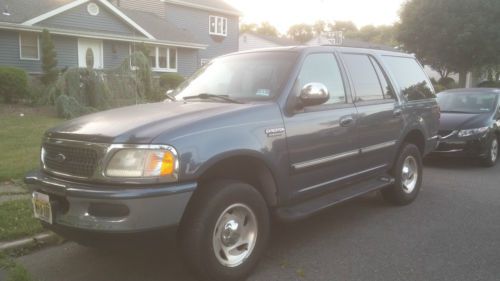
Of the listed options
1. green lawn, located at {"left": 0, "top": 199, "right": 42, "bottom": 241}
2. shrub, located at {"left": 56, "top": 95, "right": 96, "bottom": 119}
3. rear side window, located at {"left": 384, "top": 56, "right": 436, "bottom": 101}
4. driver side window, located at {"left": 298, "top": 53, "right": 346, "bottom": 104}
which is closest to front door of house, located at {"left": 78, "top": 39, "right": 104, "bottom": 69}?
shrub, located at {"left": 56, "top": 95, "right": 96, "bottom": 119}

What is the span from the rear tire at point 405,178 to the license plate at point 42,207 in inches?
158

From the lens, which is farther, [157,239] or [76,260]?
[76,260]

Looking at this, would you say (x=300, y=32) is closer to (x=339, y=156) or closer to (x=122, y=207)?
(x=339, y=156)

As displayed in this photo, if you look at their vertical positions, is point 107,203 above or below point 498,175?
above

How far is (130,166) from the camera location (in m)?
3.11

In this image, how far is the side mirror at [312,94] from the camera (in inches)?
160

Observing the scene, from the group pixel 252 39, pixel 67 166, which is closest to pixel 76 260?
pixel 67 166

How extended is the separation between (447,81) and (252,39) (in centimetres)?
1984

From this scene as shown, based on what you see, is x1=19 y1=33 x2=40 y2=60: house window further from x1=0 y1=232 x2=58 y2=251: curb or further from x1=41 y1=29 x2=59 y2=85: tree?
x1=0 y1=232 x2=58 y2=251: curb

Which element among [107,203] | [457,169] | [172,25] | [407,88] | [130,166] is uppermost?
[172,25]

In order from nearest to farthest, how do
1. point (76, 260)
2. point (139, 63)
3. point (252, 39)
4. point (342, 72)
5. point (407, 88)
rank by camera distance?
point (76, 260)
point (342, 72)
point (407, 88)
point (139, 63)
point (252, 39)

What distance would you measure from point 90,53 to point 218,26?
40.3 feet

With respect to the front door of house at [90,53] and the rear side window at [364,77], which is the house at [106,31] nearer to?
the front door of house at [90,53]

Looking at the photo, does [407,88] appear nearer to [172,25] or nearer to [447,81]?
[172,25]
